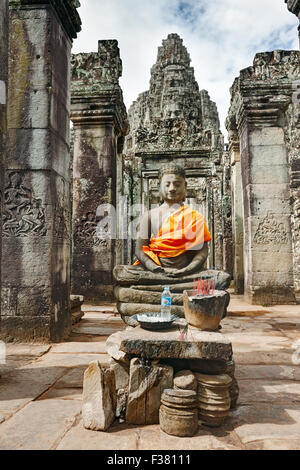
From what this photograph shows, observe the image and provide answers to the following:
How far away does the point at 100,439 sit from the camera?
1902mm

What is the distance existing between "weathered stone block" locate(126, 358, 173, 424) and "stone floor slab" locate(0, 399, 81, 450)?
1.24 feet

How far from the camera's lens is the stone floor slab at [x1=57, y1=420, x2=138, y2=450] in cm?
182

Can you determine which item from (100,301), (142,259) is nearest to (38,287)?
(142,259)

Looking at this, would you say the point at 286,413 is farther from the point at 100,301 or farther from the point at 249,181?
the point at 249,181

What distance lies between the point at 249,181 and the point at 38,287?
5.30m

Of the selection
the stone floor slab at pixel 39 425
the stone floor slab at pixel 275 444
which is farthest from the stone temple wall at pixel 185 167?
the stone floor slab at pixel 275 444

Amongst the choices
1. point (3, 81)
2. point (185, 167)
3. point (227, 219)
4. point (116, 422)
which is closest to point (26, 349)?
point (116, 422)

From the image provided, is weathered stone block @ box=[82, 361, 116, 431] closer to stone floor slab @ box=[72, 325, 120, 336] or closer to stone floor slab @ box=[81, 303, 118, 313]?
stone floor slab @ box=[72, 325, 120, 336]

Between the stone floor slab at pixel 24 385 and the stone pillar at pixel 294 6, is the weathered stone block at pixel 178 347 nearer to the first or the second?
the stone floor slab at pixel 24 385

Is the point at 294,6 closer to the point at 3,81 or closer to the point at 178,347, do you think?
the point at 3,81

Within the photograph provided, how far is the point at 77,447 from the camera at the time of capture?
180 cm

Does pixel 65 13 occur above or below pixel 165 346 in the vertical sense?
above

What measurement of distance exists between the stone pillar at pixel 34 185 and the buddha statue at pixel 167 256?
0.84 metres

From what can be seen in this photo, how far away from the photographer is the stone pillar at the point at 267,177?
294 inches
